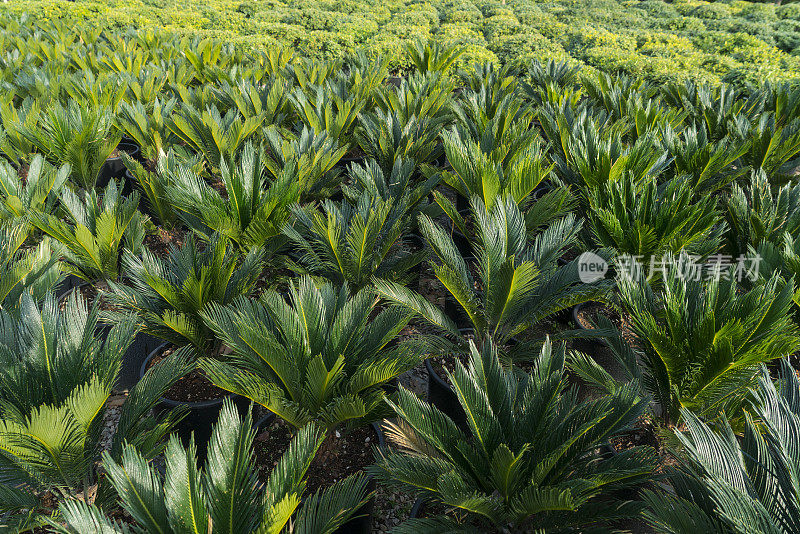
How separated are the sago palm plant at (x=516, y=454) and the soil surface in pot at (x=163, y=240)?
2.74 metres

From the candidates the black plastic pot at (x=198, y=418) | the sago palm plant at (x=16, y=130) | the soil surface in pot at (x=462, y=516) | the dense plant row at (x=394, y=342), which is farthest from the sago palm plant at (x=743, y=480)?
the sago palm plant at (x=16, y=130)

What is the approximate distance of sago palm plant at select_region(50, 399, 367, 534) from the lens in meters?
1.31

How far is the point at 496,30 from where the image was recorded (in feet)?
36.2

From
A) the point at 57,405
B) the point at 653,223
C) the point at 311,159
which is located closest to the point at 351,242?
the point at 311,159

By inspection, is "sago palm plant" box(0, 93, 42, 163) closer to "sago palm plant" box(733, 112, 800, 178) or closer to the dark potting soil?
the dark potting soil

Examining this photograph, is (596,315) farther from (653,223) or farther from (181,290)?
(181,290)

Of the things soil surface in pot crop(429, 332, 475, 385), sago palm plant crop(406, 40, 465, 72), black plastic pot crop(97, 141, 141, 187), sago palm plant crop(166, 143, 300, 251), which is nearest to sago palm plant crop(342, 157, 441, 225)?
sago palm plant crop(166, 143, 300, 251)

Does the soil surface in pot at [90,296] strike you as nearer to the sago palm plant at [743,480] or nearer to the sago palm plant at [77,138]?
the sago palm plant at [77,138]

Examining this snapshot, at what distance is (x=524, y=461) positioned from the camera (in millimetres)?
1695

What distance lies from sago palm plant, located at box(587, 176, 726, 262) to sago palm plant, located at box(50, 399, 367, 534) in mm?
2044

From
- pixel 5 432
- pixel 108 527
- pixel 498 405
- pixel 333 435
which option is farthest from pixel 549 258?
pixel 5 432

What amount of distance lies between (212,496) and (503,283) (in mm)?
1481

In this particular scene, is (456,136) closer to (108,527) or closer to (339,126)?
(339,126)

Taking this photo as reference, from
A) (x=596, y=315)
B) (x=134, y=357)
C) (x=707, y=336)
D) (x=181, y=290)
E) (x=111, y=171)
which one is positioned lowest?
(x=134, y=357)
